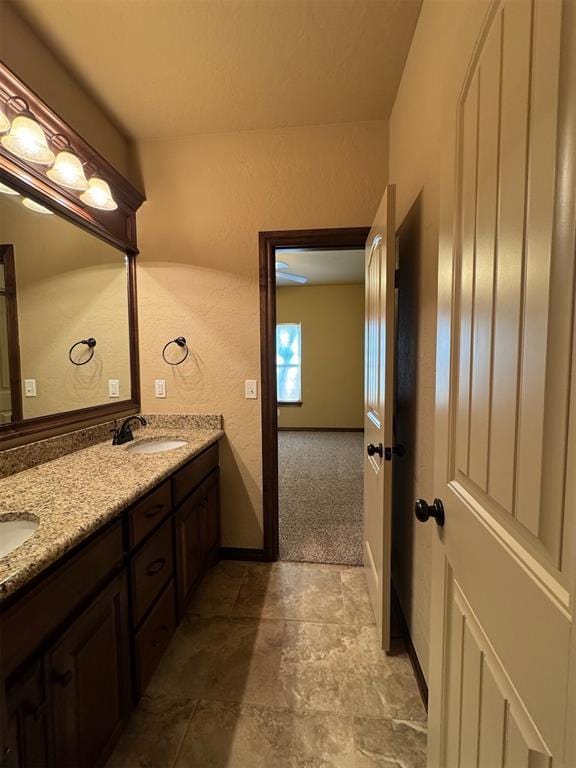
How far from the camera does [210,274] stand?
2.09 meters

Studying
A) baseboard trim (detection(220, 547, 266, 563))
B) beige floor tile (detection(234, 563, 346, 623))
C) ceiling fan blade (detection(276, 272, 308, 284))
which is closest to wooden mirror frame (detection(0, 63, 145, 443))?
baseboard trim (detection(220, 547, 266, 563))

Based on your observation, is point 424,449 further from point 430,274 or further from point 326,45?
point 326,45

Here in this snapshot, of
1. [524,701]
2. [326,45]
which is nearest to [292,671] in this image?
[524,701]

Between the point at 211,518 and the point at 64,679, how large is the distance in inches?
46.0

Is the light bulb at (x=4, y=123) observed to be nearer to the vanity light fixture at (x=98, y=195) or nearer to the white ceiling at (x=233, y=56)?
the vanity light fixture at (x=98, y=195)

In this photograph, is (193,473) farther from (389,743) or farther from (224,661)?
(389,743)

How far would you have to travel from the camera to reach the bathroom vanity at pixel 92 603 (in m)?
0.74

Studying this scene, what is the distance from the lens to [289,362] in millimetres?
5973

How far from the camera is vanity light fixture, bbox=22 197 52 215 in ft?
4.55

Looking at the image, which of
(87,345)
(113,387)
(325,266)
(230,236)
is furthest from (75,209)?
(325,266)

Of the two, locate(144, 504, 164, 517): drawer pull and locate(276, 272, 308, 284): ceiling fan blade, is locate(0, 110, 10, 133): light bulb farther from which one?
locate(276, 272, 308, 284): ceiling fan blade

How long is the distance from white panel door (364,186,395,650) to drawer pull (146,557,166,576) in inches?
37.2

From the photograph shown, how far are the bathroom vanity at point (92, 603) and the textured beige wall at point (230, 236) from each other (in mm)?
542

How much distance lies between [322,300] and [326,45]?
4.30m
